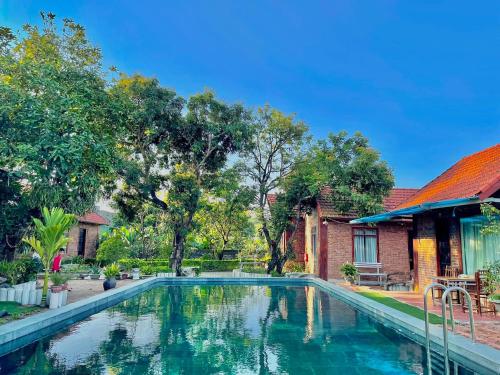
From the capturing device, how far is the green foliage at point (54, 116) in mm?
10375

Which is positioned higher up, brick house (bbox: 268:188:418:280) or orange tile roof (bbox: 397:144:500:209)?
orange tile roof (bbox: 397:144:500:209)

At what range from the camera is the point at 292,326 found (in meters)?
8.92

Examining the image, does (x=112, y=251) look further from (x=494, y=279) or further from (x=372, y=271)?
(x=494, y=279)

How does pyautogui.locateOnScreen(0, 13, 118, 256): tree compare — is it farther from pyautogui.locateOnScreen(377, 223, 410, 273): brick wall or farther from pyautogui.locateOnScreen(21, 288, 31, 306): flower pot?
pyautogui.locateOnScreen(377, 223, 410, 273): brick wall

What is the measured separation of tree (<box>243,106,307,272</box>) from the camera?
2150 centimetres

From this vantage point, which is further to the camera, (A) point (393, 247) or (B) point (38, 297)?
(A) point (393, 247)

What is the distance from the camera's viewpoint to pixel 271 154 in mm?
22094

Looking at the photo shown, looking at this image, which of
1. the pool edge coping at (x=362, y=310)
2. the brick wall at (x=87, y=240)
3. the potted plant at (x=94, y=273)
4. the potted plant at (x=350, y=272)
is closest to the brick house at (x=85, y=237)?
the brick wall at (x=87, y=240)

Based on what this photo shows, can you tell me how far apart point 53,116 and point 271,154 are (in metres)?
13.7

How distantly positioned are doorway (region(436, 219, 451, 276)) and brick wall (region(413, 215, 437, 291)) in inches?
5.4

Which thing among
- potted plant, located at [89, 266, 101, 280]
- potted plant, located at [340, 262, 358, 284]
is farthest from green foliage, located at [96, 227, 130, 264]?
potted plant, located at [340, 262, 358, 284]

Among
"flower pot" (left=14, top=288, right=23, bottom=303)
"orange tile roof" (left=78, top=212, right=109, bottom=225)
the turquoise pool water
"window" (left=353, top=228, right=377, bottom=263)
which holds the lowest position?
the turquoise pool water

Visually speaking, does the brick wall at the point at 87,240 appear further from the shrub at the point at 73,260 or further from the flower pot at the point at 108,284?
the flower pot at the point at 108,284

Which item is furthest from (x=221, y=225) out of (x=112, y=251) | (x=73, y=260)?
(x=73, y=260)
